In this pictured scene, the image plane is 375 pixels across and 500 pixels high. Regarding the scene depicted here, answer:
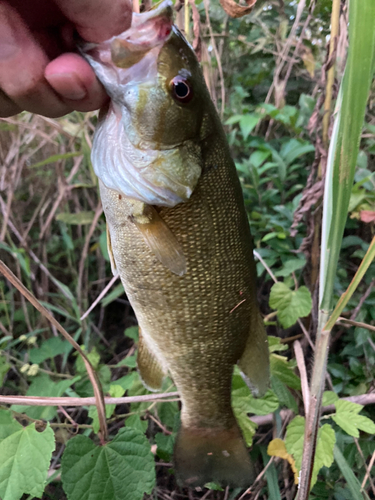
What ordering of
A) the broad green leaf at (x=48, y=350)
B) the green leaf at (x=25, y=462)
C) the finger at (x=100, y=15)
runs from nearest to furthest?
the finger at (x=100, y=15) → the green leaf at (x=25, y=462) → the broad green leaf at (x=48, y=350)

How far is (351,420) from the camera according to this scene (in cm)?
84

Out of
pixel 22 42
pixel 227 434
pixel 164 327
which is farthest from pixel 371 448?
pixel 22 42

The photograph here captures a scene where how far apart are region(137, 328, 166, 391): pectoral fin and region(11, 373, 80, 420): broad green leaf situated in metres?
0.29

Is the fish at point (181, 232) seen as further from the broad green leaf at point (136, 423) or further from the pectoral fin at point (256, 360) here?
the broad green leaf at point (136, 423)

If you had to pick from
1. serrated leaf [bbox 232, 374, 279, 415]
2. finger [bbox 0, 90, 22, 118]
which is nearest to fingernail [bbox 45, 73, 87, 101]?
finger [bbox 0, 90, 22, 118]

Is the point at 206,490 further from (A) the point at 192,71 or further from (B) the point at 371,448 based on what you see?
(A) the point at 192,71

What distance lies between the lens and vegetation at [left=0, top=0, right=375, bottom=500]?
27.6 inches

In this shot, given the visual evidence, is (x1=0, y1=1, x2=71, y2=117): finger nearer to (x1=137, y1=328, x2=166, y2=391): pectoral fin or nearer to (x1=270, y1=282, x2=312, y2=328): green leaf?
(x1=137, y1=328, x2=166, y2=391): pectoral fin

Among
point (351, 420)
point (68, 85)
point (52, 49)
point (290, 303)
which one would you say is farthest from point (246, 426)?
point (52, 49)

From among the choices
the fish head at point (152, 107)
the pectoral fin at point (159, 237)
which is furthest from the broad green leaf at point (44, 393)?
the fish head at point (152, 107)

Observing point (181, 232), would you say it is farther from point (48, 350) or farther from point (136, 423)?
point (48, 350)

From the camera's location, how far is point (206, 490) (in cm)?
129

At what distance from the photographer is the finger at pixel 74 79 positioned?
61cm

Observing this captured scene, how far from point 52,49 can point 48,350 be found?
46.8 inches
